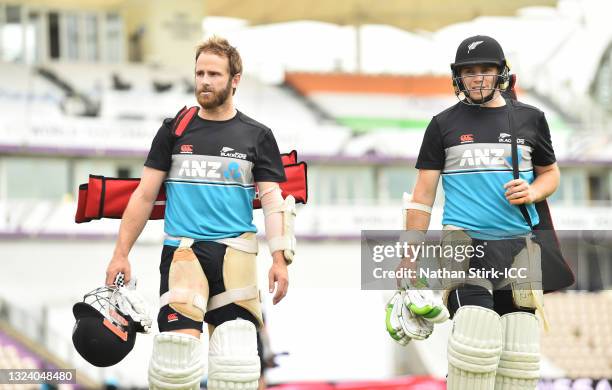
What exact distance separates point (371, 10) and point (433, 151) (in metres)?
33.2

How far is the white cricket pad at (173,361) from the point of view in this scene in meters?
6.59

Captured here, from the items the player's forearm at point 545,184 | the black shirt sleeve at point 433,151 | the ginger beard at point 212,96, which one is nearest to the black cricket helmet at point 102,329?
the ginger beard at point 212,96

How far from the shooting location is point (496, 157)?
23.1 ft

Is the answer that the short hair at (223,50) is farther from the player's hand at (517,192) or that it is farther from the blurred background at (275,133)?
the blurred background at (275,133)

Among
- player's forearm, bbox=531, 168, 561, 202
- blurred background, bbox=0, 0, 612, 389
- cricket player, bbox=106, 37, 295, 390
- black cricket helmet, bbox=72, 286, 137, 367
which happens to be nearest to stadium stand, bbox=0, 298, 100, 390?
blurred background, bbox=0, 0, 612, 389

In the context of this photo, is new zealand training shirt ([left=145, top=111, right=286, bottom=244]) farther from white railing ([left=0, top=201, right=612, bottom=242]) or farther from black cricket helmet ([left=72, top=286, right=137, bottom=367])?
white railing ([left=0, top=201, right=612, bottom=242])

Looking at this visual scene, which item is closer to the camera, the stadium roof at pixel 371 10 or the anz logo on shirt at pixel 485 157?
the anz logo on shirt at pixel 485 157

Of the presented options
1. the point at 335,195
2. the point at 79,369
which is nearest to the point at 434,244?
the point at 79,369

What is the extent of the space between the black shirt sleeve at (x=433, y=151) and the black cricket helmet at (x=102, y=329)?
1.94m

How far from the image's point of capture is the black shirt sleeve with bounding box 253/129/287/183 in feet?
23.0

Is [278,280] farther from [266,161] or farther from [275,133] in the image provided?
[275,133]

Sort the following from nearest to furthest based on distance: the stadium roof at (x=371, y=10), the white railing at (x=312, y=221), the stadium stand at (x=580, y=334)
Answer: the stadium stand at (x=580, y=334), the white railing at (x=312, y=221), the stadium roof at (x=371, y=10)

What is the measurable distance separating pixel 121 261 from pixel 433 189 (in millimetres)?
1882

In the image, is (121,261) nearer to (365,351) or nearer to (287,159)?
(287,159)
